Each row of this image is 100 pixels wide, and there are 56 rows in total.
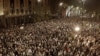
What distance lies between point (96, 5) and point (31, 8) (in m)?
20.2

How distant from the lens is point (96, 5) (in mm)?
52844

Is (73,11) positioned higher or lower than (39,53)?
lower

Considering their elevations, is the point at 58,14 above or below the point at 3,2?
below

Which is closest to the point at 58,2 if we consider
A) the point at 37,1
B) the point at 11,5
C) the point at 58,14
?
the point at 58,14

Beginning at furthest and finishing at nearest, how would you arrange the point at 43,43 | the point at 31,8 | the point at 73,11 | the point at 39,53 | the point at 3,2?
the point at 73,11, the point at 31,8, the point at 3,2, the point at 43,43, the point at 39,53

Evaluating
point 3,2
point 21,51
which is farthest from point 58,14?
point 21,51

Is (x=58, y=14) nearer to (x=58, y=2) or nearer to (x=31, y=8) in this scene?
(x=58, y=2)

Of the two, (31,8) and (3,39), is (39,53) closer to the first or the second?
(3,39)

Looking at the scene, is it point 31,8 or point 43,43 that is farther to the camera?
point 31,8

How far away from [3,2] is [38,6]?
14.3 meters

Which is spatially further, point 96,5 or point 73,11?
point 73,11

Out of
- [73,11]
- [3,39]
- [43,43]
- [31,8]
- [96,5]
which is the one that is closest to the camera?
[43,43]

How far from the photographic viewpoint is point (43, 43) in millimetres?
27391

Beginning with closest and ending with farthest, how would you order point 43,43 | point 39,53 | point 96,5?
point 39,53 → point 43,43 → point 96,5
